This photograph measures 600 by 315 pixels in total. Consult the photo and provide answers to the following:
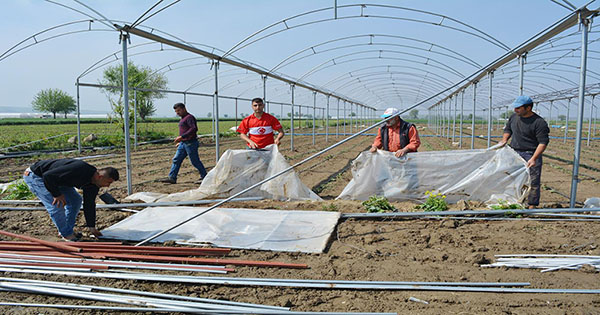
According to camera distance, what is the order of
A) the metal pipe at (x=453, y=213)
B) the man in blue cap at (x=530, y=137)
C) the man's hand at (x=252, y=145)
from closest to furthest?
1. the metal pipe at (x=453, y=213)
2. the man in blue cap at (x=530, y=137)
3. the man's hand at (x=252, y=145)

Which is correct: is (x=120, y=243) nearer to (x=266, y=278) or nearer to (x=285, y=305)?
(x=266, y=278)

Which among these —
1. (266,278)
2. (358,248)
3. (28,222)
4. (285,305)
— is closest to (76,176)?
(28,222)

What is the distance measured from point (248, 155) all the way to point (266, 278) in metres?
3.33

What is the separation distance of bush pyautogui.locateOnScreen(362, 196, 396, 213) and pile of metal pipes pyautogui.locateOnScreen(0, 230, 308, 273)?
6.30 ft

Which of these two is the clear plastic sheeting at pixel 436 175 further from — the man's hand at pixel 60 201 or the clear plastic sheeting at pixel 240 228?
the man's hand at pixel 60 201

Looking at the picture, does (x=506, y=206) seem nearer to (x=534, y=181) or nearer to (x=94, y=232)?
(x=534, y=181)

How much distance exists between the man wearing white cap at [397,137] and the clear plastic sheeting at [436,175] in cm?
15

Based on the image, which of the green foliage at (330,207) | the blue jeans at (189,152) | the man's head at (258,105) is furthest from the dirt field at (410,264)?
the blue jeans at (189,152)

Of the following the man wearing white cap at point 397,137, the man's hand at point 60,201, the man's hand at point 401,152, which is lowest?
the man's hand at point 60,201

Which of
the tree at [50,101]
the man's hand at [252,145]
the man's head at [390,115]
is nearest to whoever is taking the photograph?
the man's head at [390,115]

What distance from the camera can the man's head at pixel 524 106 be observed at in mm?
5168

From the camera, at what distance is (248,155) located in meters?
6.50

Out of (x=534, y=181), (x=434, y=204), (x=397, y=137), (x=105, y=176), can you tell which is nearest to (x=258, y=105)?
(x=397, y=137)

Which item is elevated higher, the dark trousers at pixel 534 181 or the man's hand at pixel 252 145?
the man's hand at pixel 252 145
